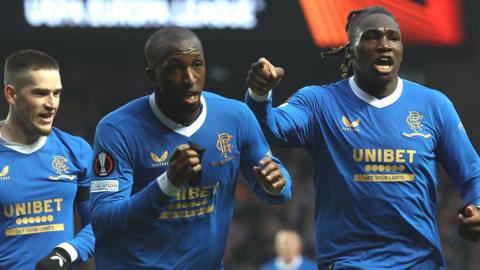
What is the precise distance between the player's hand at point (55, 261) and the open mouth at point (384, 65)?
1.89 m

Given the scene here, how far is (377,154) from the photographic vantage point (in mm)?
5773

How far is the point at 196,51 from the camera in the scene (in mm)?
4977

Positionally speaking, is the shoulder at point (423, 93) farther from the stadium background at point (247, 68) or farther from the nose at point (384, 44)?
the stadium background at point (247, 68)

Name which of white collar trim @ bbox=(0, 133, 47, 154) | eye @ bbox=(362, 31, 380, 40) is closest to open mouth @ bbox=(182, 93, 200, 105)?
eye @ bbox=(362, 31, 380, 40)

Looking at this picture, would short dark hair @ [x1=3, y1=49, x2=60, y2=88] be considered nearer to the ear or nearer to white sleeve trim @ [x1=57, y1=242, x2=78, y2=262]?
the ear

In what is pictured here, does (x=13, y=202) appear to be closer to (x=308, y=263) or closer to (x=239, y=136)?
(x=239, y=136)

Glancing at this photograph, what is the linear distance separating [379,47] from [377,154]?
0.55 meters

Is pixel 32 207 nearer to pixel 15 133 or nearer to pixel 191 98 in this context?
pixel 15 133

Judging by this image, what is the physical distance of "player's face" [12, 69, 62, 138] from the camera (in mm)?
6199

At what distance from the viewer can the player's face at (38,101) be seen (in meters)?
6.20

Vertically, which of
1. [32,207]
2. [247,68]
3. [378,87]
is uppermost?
[378,87]

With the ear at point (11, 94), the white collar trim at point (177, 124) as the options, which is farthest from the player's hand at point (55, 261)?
the white collar trim at point (177, 124)

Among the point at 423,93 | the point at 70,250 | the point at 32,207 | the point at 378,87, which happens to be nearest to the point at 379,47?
the point at 378,87

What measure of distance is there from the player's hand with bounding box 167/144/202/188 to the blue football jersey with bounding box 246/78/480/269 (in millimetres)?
1097
